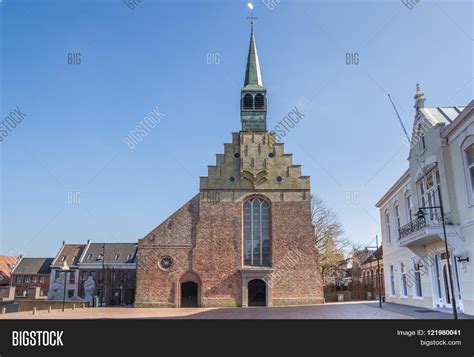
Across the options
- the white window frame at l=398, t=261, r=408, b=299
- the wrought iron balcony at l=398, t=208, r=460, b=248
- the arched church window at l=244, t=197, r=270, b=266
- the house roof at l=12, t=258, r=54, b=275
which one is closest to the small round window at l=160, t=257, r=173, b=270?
the arched church window at l=244, t=197, r=270, b=266

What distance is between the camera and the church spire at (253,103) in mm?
36188

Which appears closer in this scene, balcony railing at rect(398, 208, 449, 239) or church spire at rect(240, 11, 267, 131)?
balcony railing at rect(398, 208, 449, 239)

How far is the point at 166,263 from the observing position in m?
32.6

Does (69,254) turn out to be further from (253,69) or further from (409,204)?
(409,204)

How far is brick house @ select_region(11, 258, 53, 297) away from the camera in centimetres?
6231

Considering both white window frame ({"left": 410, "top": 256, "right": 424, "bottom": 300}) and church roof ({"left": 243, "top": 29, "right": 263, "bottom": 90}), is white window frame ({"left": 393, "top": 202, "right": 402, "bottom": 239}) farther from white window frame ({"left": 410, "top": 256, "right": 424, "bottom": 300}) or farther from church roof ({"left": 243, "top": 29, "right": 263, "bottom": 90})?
church roof ({"left": 243, "top": 29, "right": 263, "bottom": 90})

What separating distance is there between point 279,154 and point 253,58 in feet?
36.4

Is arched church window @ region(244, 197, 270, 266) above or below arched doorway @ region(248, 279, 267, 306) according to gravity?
above

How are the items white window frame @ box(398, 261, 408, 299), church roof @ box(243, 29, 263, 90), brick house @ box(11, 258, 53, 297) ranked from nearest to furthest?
white window frame @ box(398, 261, 408, 299), church roof @ box(243, 29, 263, 90), brick house @ box(11, 258, 53, 297)

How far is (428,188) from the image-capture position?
1923 cm

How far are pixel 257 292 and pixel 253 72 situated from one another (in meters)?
20.7

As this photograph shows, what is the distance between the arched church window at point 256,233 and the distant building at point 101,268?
874 inches

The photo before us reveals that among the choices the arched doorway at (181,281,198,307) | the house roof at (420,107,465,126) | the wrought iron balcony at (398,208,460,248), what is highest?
the house roof at (420,107,465,126)
